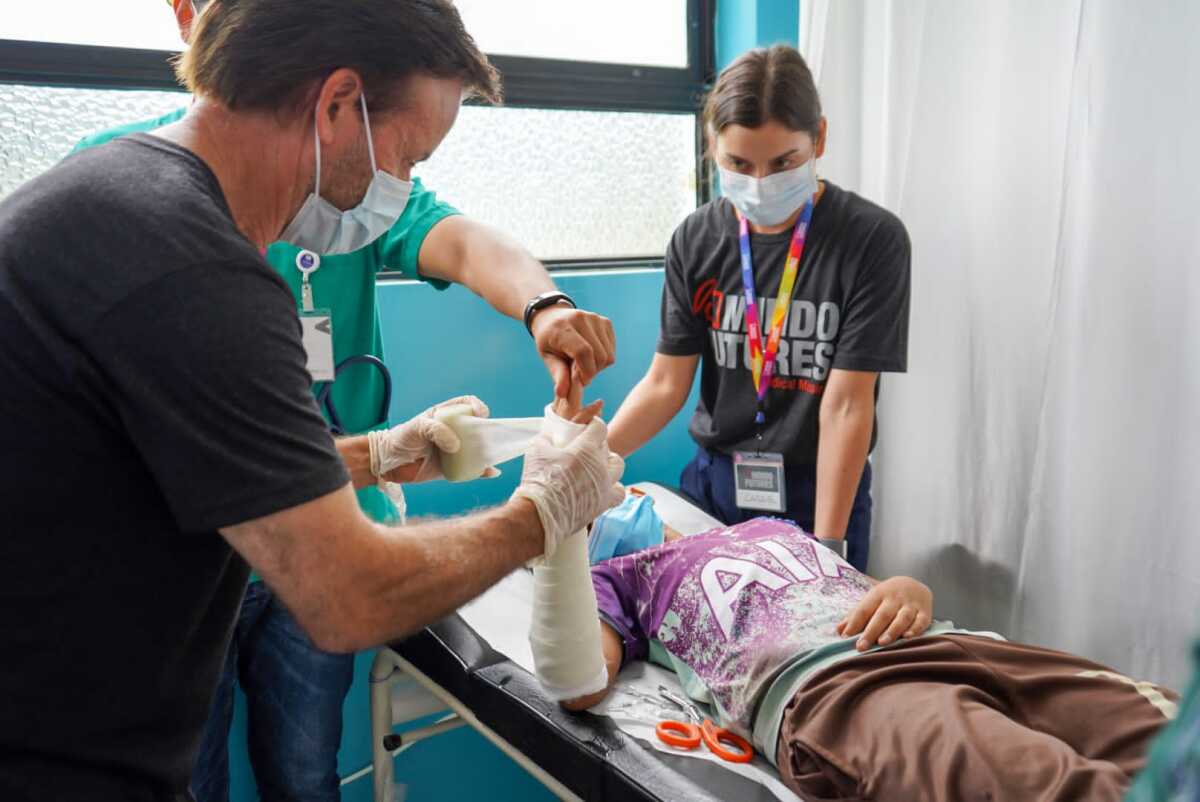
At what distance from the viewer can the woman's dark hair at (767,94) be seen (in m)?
1.77

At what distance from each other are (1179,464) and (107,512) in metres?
1.78

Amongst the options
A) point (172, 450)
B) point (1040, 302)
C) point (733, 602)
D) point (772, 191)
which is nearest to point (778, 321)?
point (772, 191)

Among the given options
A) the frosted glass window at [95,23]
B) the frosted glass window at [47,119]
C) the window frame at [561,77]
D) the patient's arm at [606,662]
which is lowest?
the patient's arm at [606,662]

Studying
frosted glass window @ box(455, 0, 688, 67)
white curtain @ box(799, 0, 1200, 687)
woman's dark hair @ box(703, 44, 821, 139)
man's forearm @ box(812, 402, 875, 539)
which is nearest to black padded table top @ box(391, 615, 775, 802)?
man's forearm @ box(812, 402, 875, 539)

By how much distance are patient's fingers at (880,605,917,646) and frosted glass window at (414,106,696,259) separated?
1426mm

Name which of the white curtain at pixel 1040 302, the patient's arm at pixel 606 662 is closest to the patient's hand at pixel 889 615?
the patient's arm at pixel 606 662

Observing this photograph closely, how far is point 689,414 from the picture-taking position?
2.58 m

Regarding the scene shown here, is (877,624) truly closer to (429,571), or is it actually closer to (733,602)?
(733,602)

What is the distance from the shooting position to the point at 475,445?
1446 millimetres

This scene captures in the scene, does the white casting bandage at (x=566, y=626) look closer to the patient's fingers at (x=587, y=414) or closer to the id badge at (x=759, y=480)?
the patient's fingers at (x=587, y=414)

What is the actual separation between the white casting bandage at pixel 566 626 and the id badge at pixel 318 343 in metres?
0.42

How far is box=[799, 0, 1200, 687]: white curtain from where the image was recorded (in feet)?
5.55

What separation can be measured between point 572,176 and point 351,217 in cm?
145

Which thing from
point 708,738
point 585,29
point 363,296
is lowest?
point 708,738
